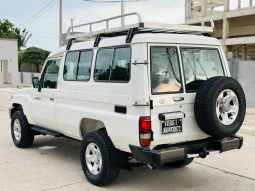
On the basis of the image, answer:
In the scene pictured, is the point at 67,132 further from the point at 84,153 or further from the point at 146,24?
the point at 146,24

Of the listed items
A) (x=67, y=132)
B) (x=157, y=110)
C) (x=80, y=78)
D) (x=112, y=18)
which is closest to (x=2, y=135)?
(x=67, y=132)

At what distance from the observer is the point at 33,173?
6211 millimetres

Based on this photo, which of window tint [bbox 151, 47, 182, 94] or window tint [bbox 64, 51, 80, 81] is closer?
window tint [bbox 151, 47, 182, 94]

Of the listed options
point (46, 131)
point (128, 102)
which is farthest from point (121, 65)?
point (46, 131)

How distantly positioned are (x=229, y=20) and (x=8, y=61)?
2010cm

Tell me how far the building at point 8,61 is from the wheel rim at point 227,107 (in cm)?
3087

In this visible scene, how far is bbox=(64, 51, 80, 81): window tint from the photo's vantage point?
636 centimetres

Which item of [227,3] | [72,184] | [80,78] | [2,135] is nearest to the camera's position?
[72,184]

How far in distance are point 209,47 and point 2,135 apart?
6.05 meters

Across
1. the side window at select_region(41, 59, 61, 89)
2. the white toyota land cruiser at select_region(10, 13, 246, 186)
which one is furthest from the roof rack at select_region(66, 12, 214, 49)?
the side window at select_region(41, 59, 61, 89)

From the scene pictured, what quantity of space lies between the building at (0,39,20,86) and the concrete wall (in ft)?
74.9

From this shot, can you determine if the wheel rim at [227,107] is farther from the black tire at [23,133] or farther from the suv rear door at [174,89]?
the black tire at [23,133]

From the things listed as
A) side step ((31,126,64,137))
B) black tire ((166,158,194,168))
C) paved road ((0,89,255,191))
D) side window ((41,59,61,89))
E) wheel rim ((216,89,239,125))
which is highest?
side window ((41,59,61,89))

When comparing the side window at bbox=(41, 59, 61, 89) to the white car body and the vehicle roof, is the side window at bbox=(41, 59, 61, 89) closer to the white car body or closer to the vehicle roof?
the white car body
